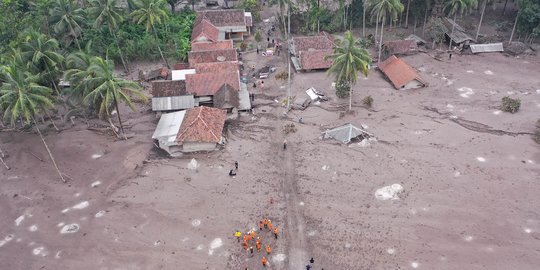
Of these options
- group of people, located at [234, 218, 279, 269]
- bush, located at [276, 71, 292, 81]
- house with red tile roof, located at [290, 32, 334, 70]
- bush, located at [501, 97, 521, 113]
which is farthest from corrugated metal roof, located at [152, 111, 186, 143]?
bush, located at [501, 97, 521, 113]

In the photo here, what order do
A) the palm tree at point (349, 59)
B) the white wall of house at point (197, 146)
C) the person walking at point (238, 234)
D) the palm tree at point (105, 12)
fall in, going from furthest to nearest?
the palm tree at point (105, 12)
the palm tree at point (349, 59)
the white wall of house at point (197, 146)
the person walking at point (238, 234)

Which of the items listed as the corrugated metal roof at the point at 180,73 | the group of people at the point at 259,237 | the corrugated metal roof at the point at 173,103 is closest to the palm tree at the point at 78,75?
the corrugated metal roof at the point at 173,103

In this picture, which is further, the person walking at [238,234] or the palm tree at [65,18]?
the palm tree at [65,18]

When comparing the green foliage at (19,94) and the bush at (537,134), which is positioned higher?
the green foliage at (19,94)

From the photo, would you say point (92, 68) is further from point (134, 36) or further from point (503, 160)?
point (503, 160)

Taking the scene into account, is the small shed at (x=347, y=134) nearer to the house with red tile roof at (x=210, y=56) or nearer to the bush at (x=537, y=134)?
the bush at (x=537, y=134)

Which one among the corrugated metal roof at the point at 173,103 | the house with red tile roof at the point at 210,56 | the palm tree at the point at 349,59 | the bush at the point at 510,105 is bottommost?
the bush at the point at 510,105

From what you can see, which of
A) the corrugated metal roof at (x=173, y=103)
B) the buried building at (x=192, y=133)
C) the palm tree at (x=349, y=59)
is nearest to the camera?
the buried building at (x=192, y=133)
